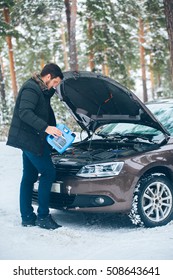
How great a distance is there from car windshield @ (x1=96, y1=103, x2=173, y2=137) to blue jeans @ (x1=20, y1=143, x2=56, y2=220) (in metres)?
1.67

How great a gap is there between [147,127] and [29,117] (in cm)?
216

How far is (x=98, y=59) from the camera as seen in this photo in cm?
2753

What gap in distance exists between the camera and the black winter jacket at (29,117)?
5.60 meters

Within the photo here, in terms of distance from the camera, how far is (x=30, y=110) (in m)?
5.58

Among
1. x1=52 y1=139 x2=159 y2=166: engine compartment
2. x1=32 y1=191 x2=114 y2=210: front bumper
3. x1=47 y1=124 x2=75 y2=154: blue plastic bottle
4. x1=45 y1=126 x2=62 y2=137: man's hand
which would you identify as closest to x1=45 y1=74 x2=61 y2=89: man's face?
x1=47 y1=124 x2=75 y2=154: blue plastic bottle

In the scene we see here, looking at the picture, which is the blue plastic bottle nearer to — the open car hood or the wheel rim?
the open car hood

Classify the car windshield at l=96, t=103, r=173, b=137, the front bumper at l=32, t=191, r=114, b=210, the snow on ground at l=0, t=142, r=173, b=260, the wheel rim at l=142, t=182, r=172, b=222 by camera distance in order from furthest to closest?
the car windshield at l=96, t=103, r=173, b=137, the wheel rim at l=142, t=182, r=172, b=222, the front bumper at l=32, t=191, r=114, b=210, the snow on ground at l=0, t=142, r=173, b=260

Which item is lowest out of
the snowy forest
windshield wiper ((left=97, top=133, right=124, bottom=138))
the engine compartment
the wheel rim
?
the wheel rim

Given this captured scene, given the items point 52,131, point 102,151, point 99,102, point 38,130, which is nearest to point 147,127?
point 99,102

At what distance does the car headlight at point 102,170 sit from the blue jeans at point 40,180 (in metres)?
0.41

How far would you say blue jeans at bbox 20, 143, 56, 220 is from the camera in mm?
5773

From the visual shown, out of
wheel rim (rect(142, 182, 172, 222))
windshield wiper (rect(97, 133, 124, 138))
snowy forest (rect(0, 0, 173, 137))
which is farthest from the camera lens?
snowy forest (rect(0, 0, 173, 137))
